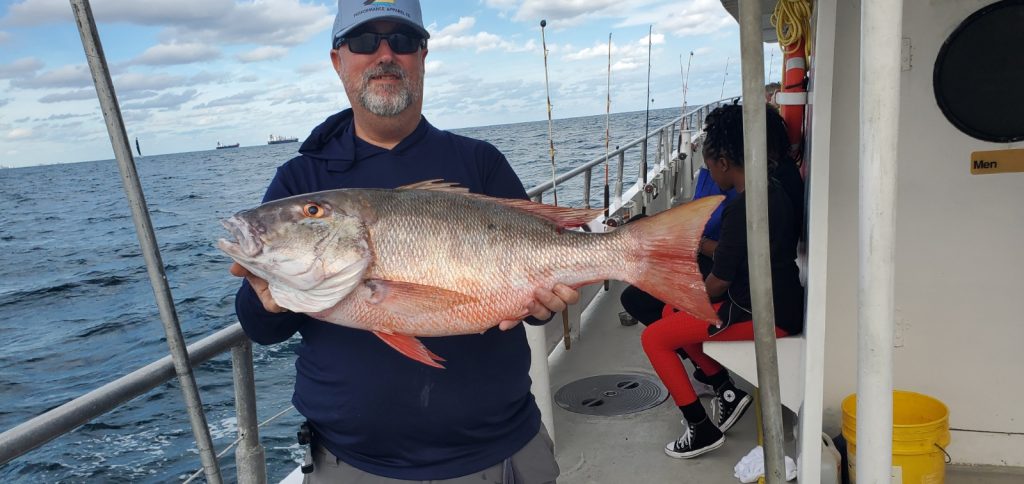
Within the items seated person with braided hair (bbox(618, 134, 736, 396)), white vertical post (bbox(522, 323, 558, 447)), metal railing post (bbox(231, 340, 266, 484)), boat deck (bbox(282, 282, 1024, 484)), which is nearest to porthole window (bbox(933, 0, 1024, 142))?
seated person with braided hair (bbox(618, 134, 736, 396))

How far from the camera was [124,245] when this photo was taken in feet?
86.9

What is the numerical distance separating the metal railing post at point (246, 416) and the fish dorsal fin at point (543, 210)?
0.81 metres

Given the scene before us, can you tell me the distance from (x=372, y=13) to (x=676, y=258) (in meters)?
1.13

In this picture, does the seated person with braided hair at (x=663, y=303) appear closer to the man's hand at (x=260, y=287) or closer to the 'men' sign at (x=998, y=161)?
the 'men' sign at (x=998, y=161)

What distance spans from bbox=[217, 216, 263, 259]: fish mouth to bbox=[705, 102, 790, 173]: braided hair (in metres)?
2.47

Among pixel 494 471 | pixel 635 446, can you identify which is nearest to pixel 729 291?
pixel 635 446

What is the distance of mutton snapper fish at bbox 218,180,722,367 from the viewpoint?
1.72 meters

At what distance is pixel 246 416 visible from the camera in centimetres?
218

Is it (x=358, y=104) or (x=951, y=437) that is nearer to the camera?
(x=358, y=104)

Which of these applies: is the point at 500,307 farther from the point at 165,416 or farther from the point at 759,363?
the point at 165,416

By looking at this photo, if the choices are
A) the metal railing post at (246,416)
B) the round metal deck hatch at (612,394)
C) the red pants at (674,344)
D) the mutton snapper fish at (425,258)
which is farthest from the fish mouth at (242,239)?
the round metal deck hatch at (612,394)

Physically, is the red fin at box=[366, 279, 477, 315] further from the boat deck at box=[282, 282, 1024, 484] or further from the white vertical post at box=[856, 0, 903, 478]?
the boat deck at box=[282, 282, 1024, 484]

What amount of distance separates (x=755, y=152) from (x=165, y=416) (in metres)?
9.79

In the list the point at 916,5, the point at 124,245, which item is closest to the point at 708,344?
the point at 916,5
